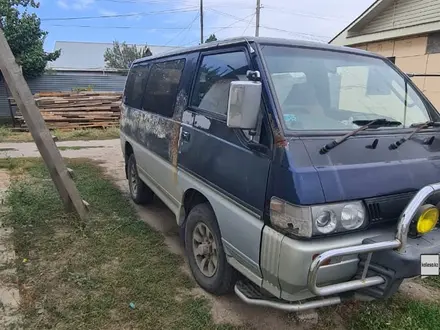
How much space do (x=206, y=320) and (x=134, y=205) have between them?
3024 millimetres

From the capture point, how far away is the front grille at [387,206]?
2270 mm

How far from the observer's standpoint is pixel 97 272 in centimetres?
356

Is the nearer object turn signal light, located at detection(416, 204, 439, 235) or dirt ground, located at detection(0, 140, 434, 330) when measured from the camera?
turn signal light, located at detection(416, 204, 439, 235)

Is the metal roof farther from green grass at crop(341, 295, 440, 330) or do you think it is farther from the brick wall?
green grass at crop(341, 295, 440, 330)

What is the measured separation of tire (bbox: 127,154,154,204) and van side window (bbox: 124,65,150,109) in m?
0.83

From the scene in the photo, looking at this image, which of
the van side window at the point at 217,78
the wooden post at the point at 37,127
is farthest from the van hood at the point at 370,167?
the wooden post at the point at 37,127

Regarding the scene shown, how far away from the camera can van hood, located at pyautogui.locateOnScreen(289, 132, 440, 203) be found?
2193 mm

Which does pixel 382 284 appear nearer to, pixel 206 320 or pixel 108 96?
pixel 206 320

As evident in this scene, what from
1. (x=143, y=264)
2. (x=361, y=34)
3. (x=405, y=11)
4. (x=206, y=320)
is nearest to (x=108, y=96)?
(x=361, y=34)

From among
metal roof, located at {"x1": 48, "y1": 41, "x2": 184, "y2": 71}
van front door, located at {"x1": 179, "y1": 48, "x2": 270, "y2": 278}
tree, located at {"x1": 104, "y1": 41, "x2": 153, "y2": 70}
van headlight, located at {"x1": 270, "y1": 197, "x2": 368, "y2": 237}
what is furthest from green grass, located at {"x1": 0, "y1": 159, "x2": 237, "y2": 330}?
metal roof, located at {"x1": 48, "y1": 41, "x2": 184, "y2": 71}

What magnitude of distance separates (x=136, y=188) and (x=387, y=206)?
3.94m

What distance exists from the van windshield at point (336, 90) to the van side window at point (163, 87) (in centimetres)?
139

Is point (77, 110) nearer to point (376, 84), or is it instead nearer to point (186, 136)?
point (186, 136)

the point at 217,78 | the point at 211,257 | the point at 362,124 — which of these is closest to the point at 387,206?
the point at 362,124
